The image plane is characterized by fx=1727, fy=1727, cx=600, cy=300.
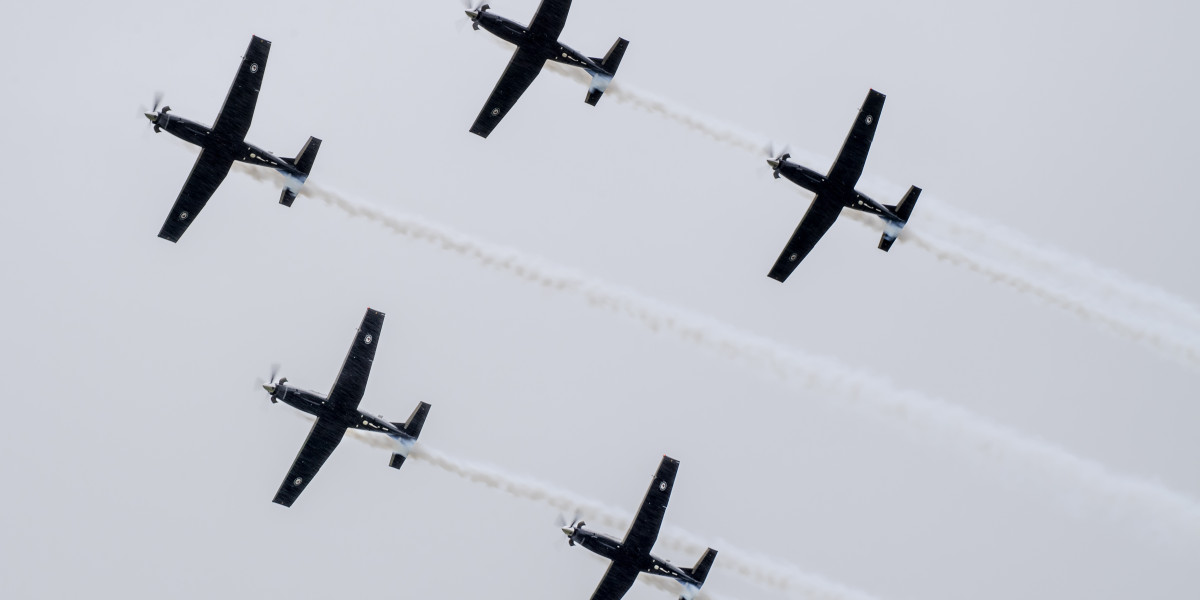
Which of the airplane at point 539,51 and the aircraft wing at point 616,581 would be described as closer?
the aircraft wing at point 616,581

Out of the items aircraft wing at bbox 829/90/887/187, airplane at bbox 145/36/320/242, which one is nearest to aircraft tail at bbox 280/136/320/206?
airplane at bbox 145/36/320/242

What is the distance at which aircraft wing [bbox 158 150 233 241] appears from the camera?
237 ft

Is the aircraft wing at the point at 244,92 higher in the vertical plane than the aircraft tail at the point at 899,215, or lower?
lower

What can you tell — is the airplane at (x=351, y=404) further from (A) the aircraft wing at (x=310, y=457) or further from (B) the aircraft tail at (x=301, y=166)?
(B) the aircraft tail at (x=301, y=166)

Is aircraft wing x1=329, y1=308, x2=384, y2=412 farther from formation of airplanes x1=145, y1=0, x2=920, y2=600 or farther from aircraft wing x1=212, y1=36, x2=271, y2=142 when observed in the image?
aircraft wing x1=212, y1=36, x2=271, y2=142

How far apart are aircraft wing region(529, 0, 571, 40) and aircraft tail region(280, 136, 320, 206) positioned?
10.4 meters

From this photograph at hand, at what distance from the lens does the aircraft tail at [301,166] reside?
72.4 meters

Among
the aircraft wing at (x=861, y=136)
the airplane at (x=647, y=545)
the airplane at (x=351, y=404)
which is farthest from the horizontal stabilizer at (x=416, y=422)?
the aircraft wing at (x=861, y=136)

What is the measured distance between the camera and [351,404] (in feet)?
237

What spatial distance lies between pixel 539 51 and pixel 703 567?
22.9 m

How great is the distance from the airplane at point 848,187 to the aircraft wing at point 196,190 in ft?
76.1

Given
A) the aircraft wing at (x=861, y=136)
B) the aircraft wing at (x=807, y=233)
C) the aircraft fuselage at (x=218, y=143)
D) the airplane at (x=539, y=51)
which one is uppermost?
the aircraft wing at (x=861, y=136)

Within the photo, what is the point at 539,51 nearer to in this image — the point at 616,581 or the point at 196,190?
the point at 196,190

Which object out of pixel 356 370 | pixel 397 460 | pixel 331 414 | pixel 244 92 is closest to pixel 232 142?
pixel 244 92
